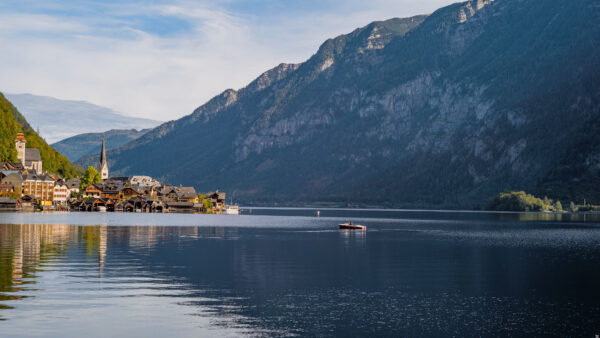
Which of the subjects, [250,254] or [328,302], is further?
[250,254]

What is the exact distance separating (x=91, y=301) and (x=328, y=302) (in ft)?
55.2

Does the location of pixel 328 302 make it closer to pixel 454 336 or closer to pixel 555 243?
pixel 454 336

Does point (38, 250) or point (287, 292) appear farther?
point (38, 250)

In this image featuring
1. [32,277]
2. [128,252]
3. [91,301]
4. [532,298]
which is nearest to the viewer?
[91,301]

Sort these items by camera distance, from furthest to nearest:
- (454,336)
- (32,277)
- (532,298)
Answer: (32,277) < (532,298) < (454,336)

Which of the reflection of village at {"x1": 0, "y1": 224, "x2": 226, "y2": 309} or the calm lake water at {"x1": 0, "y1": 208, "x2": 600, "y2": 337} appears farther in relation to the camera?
the reflection of village at {"x1": 0, "y1": 224, "x2": 226, "y2": 309}

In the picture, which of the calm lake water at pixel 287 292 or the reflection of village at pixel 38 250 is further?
the reflection of village at pixel 38 250

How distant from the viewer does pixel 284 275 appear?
6675 cm

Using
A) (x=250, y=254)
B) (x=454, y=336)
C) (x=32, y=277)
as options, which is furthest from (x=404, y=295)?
Answer: (x=250, y=254)

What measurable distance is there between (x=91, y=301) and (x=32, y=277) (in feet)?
43.4

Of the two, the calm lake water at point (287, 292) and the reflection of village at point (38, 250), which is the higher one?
the reflection of village at point (38, 250)

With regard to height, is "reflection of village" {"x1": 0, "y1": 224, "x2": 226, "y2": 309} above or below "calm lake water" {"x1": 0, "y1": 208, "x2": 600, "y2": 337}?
above

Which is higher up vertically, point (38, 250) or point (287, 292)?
point (38, 250)

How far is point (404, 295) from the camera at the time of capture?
5466 centimetres
